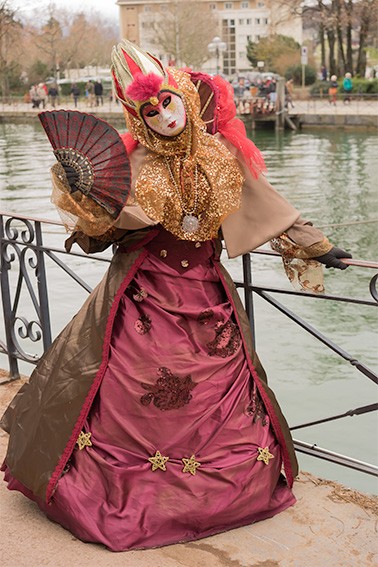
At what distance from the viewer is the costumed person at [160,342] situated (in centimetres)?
255

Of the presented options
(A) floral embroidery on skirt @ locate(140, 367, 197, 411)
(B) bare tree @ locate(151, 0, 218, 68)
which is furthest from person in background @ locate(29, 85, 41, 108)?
(A) floral embroidery on skirt @ locate(140, 367, 197, 411)

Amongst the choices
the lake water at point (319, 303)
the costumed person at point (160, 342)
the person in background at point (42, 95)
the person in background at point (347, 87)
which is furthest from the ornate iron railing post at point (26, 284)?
the person in background at point (42, 95)

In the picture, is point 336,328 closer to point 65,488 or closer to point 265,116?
point 65,488

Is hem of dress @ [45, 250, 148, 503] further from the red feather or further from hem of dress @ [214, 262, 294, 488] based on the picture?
the red feather

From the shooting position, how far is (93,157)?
8.66 ft

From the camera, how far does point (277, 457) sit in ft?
8.80

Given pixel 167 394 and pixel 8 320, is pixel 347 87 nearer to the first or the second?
pixel 8 320

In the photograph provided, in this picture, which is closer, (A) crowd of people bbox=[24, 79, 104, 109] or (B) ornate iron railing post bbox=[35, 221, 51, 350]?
(B) ornate iron railing post bbox=[35, 221, 51, 350]

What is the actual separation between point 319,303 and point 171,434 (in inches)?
286

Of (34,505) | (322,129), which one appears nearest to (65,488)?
(34,505)

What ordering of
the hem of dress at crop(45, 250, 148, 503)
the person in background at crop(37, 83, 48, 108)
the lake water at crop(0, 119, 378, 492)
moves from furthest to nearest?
the person in background at crop(37, 83, 48, 108) < the lake water at crop(0, 119, 378, 492) < the hem of dress at crop(45, 250, 148, 503)

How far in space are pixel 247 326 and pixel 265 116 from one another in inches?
979

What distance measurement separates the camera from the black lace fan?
2.61 m

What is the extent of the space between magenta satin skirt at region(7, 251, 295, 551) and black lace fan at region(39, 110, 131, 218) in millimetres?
231
